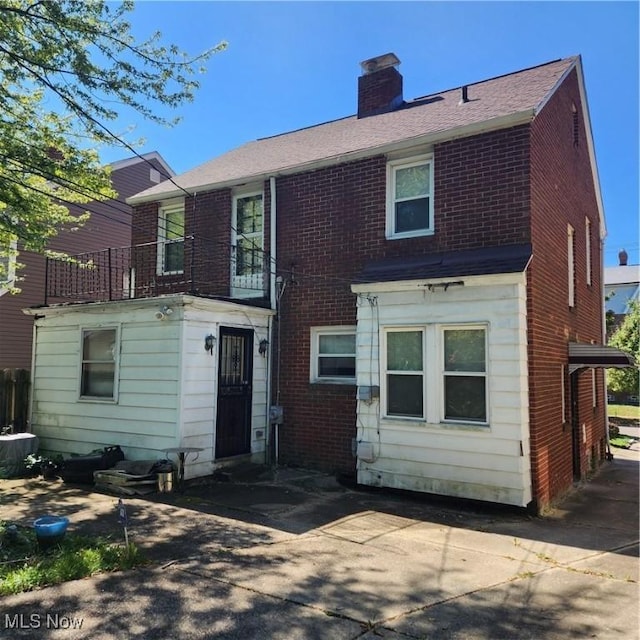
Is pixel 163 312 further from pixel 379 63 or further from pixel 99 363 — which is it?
pixel 379 63

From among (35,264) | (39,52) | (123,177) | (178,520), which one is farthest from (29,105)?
(123,177)

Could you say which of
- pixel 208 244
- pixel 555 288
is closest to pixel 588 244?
pixel 555 288

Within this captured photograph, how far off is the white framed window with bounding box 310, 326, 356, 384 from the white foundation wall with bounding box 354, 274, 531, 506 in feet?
2.71

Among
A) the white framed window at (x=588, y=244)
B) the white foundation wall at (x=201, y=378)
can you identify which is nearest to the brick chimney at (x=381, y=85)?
the white framed window at (x=588, y=244)

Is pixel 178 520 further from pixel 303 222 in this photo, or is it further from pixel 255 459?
pixel 303 222

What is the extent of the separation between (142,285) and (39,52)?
5.91 metres

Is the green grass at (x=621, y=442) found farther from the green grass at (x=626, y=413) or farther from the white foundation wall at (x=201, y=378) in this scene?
the white foundation wall at (x=201, y=378)

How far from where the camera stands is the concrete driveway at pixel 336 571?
3740 mm

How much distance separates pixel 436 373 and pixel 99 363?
6.10 metres

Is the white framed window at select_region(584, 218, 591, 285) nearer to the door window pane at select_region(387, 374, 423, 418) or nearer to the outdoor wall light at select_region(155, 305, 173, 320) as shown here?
the door window pane at select_region(387, 374, 423, 418)

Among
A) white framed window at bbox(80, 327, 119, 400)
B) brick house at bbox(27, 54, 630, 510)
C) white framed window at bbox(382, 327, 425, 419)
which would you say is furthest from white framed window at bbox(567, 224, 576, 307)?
white framed window at bbox(80, 327, 119, 400)

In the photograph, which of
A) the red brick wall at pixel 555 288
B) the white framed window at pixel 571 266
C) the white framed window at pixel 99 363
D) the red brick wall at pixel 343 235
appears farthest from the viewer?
the white framed window at pixel 571 266

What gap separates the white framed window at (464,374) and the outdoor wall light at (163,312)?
4306 millimetres

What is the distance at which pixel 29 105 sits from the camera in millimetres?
7777
